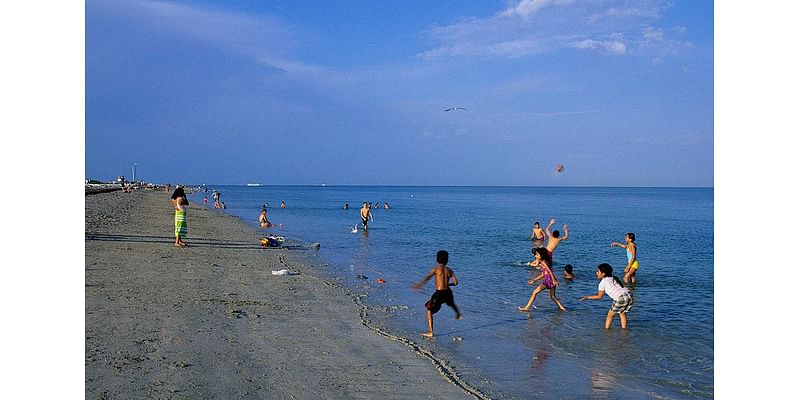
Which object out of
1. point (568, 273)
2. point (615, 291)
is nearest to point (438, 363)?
point (615, 291)

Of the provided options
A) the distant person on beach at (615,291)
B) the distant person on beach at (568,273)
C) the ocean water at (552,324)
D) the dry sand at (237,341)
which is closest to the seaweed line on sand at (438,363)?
the dry sand at (237,341)

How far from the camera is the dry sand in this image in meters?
6.30

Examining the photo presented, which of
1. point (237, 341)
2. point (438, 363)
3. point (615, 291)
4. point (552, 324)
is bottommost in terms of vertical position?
point (552, 324)

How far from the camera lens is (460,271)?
693 inches

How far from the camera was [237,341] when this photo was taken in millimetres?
7938

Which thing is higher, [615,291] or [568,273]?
[615,291]

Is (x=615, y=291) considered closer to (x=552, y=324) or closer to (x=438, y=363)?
(x=552, y=324)

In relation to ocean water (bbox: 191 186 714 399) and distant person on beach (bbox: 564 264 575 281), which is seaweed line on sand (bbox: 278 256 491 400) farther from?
distant person on beach (bbox: 564 264 575 281)

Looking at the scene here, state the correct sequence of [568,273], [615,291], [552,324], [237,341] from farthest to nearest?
[568,273] < [552,324] < [615,291] < [237,341]

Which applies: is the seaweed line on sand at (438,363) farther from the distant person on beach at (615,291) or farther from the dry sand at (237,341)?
the distant person on beach at (615,291)

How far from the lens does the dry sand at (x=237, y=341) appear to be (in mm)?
6305

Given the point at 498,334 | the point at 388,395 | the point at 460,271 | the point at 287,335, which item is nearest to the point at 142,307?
the point at 287,335

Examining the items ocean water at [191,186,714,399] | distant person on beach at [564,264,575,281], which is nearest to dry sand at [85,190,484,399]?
ocean water at [191,186,714,399]

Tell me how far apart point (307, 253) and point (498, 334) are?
11843 mm
